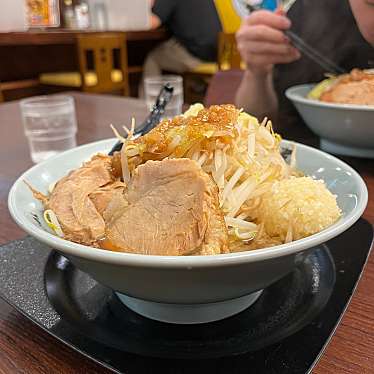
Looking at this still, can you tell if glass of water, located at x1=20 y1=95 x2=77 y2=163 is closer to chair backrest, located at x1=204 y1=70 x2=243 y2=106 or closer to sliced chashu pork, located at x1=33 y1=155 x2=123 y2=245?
sliced chashu pork, located at x1=33 y1=155 x2=123 y2=245

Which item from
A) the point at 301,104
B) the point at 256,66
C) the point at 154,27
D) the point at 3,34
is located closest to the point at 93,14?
the point at 154,27

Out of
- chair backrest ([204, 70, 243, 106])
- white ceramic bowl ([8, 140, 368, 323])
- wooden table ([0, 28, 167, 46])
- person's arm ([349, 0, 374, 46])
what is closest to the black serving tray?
white ceramic bowl ([8, 140, 368, 323])

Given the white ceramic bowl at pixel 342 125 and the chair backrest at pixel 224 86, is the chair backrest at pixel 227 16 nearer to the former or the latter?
the chair backrest at pixel 224 86

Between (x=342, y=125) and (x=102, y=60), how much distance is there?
3.61m

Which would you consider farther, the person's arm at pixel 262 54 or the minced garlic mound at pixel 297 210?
the person's arm at pixel 262 54

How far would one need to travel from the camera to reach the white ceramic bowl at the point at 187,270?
0.38m

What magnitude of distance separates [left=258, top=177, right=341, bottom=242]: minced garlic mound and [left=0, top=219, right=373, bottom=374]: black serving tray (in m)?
0.08

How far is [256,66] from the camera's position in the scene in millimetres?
1609

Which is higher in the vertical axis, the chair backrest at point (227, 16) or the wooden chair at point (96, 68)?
the chair backrest at point (227, 16)

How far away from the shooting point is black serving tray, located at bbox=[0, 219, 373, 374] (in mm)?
418

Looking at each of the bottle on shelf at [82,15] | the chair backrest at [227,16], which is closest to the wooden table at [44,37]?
the chair backrest at [227,16]

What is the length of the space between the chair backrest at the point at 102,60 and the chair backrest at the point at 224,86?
2343 mm

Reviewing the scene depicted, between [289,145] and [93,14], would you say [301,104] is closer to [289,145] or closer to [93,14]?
[289,145]

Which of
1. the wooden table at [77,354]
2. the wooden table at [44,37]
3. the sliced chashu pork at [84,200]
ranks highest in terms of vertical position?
the sliced chashu pork at [84,200]
